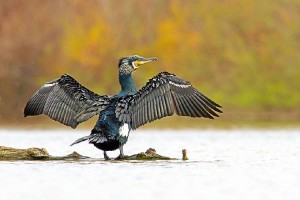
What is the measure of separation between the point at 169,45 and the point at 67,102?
52.5 m

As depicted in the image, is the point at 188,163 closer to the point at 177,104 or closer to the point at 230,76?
the point at 177,104

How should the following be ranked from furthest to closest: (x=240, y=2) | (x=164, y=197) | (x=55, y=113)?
(x=240, y=2) < (x=55, y=113) < (x=164, y=197)

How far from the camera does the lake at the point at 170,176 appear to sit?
14461 mm

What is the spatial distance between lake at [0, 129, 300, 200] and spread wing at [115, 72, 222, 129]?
1.01 meters

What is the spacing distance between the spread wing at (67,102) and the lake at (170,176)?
3.56 ft

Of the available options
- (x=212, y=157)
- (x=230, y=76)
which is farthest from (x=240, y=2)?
(x=212, y=157)

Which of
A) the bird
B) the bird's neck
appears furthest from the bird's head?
the bird's neck

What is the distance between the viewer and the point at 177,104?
19609 mm

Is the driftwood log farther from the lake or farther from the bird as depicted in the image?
the bird

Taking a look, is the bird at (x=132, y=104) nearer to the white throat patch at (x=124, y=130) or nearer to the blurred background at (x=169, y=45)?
the white throat patch at (x=124, y=130)

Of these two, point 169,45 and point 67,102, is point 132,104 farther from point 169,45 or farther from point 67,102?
point 169,45

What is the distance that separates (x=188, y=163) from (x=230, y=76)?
4880 centimetres

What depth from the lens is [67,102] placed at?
67.0 feet

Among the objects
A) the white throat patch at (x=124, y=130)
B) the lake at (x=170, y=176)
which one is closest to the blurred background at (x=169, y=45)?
the lake at (x=170, y=176)
